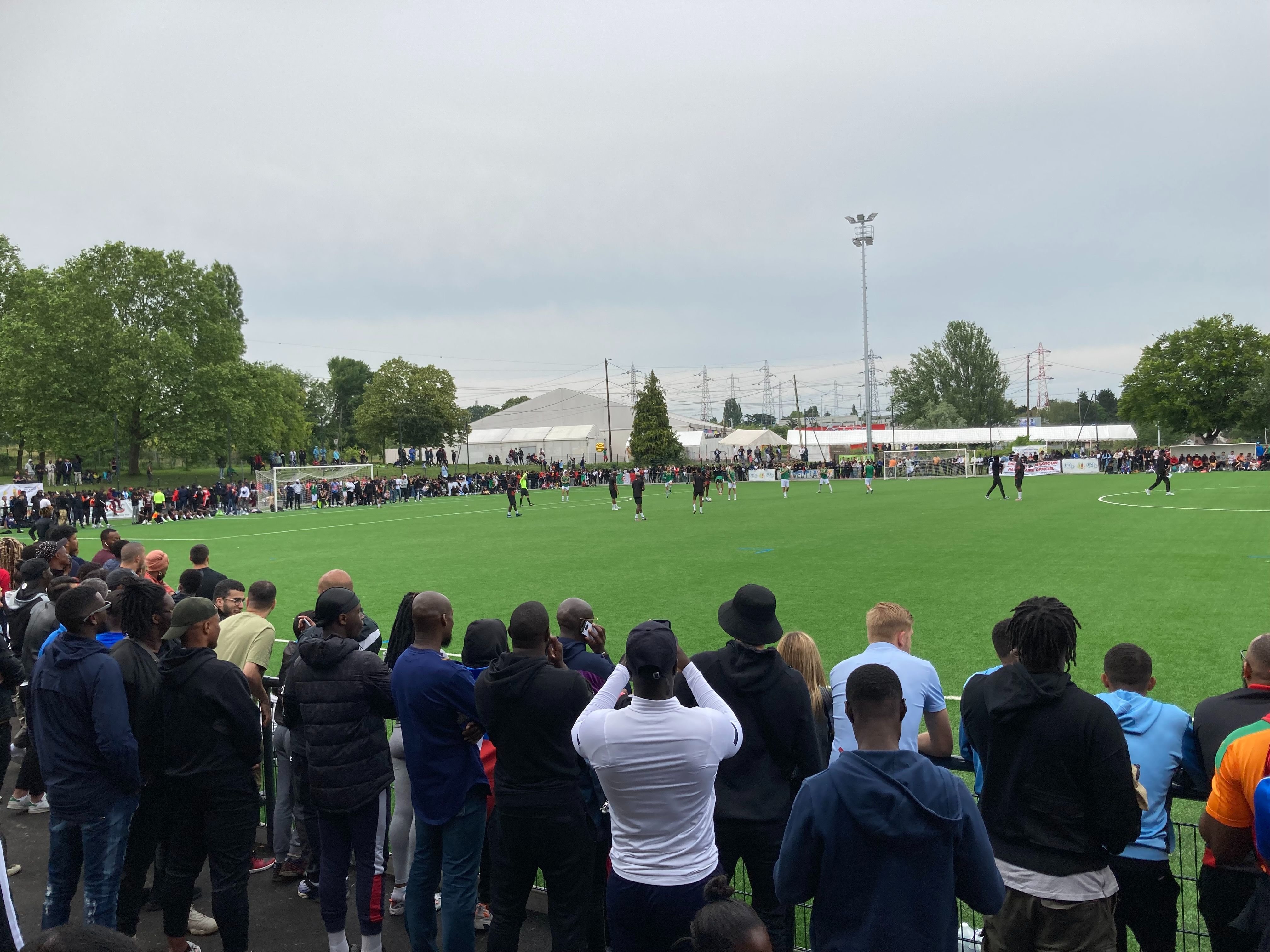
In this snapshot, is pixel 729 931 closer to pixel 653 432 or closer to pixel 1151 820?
pixel 1151 820

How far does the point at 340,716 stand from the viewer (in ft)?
14.0

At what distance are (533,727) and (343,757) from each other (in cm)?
131

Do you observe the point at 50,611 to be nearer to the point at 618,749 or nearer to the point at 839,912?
the point at 618,749

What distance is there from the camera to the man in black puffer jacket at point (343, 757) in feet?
13.9

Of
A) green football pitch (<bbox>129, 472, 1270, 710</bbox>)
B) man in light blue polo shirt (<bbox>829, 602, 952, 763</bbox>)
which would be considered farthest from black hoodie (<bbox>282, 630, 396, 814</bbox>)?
green football pitch (<bbox>129, 472, 1270, 710</bbox>)

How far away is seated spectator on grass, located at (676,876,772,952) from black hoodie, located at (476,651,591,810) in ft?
4.98

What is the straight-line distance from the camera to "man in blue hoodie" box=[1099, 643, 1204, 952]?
130 inches

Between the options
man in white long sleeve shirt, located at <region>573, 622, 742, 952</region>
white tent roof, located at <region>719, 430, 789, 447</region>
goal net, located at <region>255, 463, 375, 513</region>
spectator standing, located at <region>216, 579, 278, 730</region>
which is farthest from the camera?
white tent roof, located at <region>719, 430, 789, 447</region>

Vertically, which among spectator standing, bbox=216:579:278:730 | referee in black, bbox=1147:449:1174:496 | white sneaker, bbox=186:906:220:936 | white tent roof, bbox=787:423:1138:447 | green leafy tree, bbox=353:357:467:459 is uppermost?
green leafy tree, bbox=353:357:467:459

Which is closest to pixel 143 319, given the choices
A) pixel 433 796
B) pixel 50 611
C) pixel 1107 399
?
pixel 50 611

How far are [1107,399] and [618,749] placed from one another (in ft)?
582

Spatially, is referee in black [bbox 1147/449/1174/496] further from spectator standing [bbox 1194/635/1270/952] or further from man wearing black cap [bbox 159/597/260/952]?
man wearing black cap [bbox 159/597/260/952]

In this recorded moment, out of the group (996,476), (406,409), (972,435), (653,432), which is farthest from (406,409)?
(996,476)

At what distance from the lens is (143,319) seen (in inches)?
2159
